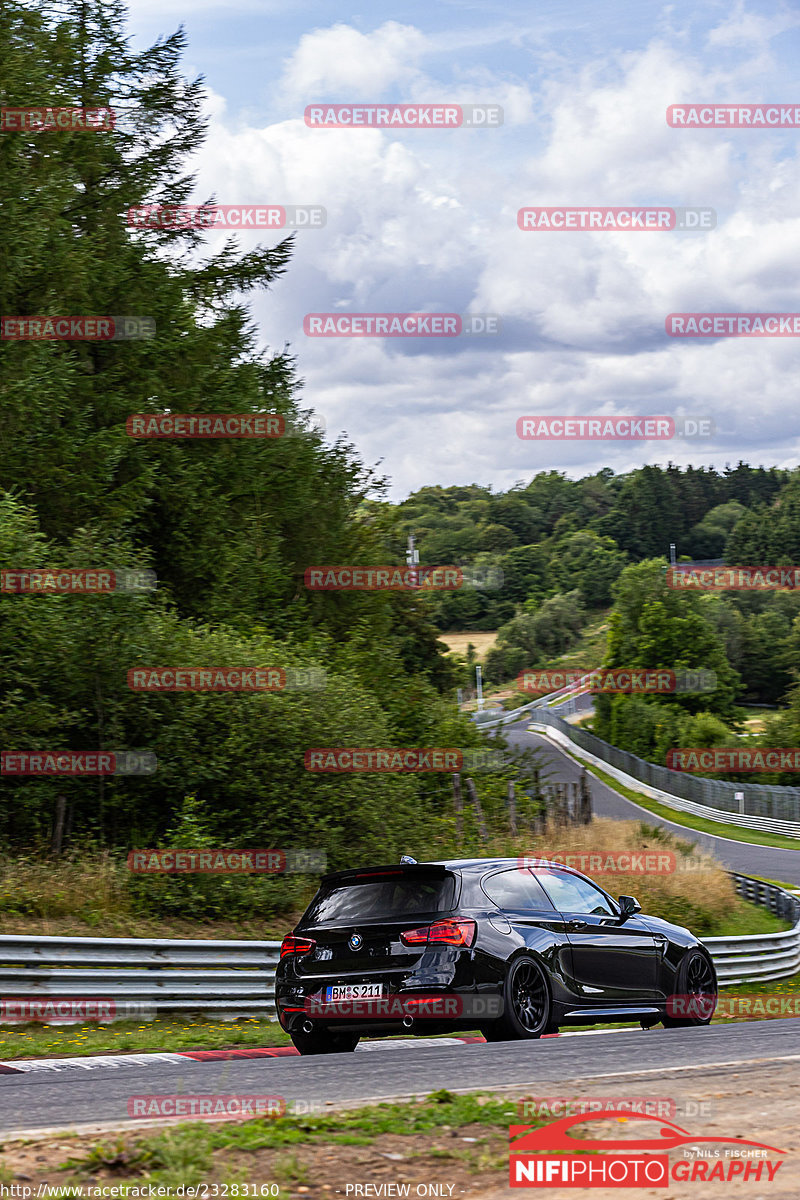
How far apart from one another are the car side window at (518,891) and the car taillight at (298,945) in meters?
1.28

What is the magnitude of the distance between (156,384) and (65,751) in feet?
33.7

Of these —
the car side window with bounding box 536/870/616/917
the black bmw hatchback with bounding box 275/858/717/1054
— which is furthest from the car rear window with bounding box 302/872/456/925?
the car side window with bounding box 536/870/616/917

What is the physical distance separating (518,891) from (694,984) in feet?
8.25

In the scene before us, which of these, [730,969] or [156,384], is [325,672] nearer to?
[730,969]

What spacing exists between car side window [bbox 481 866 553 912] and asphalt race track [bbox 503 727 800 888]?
54.3 feet

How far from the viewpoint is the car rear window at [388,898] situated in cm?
868

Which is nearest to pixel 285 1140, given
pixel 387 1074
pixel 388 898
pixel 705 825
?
pixel 387 1074

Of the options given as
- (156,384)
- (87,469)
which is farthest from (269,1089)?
(156,384)

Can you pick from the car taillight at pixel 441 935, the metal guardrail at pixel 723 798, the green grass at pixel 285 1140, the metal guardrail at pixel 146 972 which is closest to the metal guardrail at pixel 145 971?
the metal guardrail at pixel 146 972

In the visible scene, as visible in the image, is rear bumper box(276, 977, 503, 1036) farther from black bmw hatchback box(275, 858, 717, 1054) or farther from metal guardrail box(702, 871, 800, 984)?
metal guardrail box(702, 871, 800, 984)

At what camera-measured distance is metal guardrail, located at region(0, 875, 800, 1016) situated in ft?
35.1

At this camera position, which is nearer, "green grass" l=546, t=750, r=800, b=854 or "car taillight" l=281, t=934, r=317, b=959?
"car taillight" l=281, t=934, r=317, b=959

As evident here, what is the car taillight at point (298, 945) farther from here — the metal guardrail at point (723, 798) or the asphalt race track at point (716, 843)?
the metal guardrail at point (723, 798)

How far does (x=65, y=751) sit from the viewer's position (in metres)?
16.3
